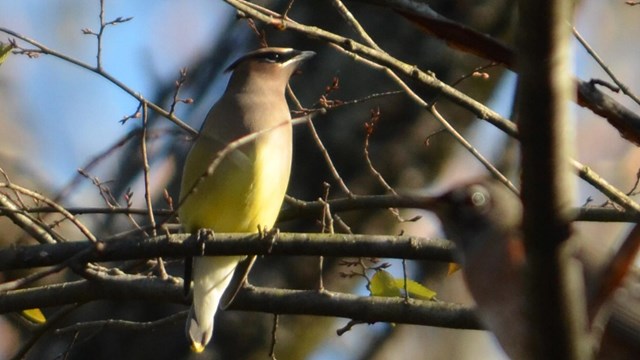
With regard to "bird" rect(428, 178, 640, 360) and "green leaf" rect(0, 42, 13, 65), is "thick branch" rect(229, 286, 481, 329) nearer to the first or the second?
"bird" rect(428, 178, 640, 360)

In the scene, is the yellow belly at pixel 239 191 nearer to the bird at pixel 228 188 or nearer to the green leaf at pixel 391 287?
the bird at pixel 228 188

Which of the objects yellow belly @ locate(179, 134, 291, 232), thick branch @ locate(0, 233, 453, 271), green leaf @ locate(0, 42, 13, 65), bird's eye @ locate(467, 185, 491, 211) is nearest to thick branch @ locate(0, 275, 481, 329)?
thick branch @ locate(0, 233, 453, 271)

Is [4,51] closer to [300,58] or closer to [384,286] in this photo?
[384,286]

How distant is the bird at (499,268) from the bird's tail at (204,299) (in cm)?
137

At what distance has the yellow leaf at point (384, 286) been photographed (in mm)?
4016

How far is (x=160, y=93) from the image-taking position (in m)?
6.20

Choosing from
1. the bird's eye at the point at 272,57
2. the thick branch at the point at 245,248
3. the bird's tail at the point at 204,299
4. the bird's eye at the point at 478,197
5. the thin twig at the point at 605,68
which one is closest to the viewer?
the bird's eye at the point at 478,197

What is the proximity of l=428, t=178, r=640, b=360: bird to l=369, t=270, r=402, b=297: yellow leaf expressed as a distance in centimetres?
44

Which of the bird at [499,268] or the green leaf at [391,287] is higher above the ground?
the bird at [499,268]

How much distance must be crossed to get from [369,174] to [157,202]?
Answer: 110 cm

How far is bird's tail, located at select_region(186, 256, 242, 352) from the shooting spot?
4.59 meters

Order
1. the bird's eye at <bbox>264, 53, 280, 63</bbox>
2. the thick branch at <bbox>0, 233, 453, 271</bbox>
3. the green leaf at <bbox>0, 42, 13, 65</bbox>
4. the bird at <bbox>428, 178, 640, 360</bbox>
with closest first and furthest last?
the bird at <bbox>428, 178, 640, 360</bbox>, the thick branch at <bbox>0, 233, 453, 271</bbox>, the green leaf at <bbox>0, 42, 13, 65</bbox>, the bird's eye at <bbox>264, 53, 280, 63</bbox>

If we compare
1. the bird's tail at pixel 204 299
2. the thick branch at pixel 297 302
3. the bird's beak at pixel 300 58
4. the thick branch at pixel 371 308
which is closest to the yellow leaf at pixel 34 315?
the thick branch at pixel 297 302

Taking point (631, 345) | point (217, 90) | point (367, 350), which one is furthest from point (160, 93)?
point (631, 345)
